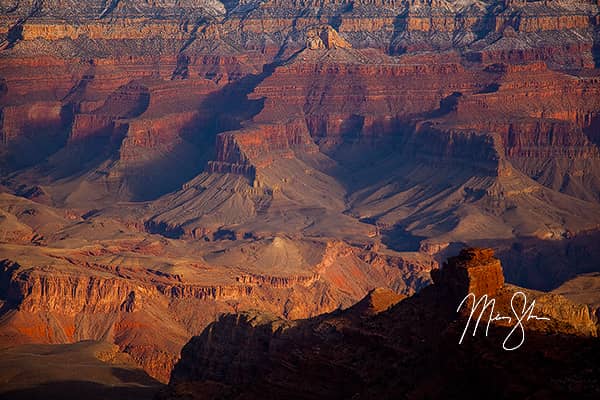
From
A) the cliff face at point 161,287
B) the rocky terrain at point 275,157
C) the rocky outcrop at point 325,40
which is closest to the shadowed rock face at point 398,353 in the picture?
the rocky terrain at point 275,157

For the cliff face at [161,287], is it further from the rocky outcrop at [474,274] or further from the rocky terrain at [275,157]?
the rocky outcrop at [474,274]

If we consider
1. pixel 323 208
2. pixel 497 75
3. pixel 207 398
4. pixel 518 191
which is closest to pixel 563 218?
pixel 518 191

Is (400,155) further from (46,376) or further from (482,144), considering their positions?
(46,376)

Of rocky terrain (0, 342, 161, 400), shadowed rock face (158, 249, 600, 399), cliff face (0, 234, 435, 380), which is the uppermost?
shadowed rock face (158, 249, 600, 399)

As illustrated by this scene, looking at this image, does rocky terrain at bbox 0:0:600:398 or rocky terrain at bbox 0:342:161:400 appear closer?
rocky terrain at bbox 0:342:161:400

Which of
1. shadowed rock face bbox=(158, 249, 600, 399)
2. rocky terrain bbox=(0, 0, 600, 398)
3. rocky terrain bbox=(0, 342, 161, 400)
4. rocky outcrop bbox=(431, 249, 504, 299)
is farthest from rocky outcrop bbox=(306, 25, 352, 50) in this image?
rocky outcrop bbox=(431, 249, 504, 299)

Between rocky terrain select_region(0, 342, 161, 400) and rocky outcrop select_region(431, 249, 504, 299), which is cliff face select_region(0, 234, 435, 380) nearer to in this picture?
rocky terrain select_region(0, 342, 161, 400)
